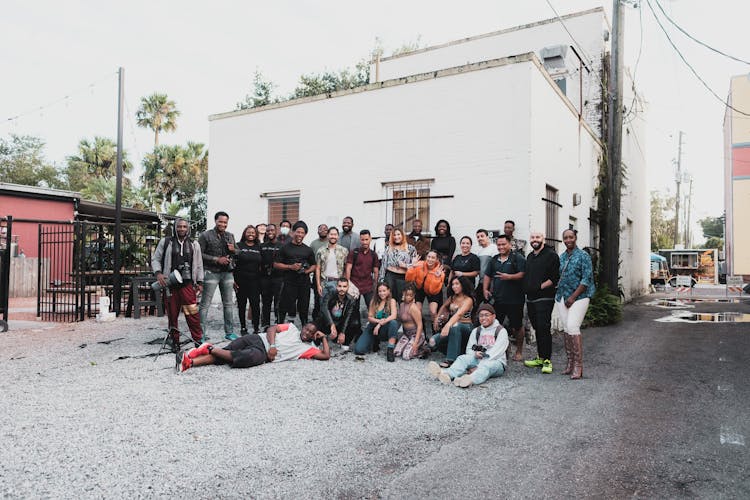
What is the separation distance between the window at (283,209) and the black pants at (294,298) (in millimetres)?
3327

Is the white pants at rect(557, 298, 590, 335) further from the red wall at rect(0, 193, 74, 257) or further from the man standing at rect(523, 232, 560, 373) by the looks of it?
the red wall at rect(0, 193, 74, 257)

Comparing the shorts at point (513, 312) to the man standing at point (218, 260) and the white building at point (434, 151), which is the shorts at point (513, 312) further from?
the man standing at point (218, 260)

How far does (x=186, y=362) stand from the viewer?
5848 mm

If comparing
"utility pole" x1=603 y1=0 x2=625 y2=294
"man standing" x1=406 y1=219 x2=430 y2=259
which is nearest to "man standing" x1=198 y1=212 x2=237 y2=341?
"man standing" x1=406 y1=219 x2=430 y2=259

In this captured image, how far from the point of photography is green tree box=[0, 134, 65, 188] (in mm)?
31922

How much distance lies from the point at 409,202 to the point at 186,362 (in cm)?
523

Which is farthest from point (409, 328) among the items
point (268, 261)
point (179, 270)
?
point (179, 270)

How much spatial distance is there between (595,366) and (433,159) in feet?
14.9

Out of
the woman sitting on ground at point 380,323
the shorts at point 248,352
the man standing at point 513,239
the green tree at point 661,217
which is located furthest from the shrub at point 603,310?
the green tree at point 661,217

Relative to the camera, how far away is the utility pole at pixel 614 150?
10.7 metres

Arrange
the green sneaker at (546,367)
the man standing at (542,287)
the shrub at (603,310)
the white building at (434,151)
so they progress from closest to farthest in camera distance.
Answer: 1. the green sneaker at (546,367)
2. the man standing at (542,287)
3. the white building at (434,151)
4. the shrub at (603,310)

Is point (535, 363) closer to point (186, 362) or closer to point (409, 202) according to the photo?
point (409, 202)

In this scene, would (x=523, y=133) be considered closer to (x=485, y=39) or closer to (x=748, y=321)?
(x=748, y=321)

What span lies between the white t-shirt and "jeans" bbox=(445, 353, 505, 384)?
6.05 ft
